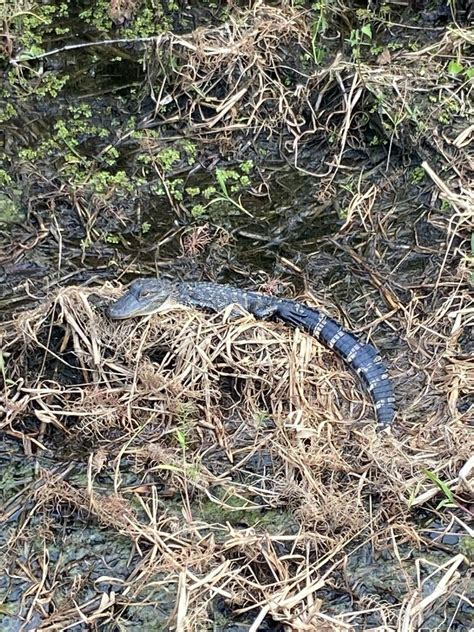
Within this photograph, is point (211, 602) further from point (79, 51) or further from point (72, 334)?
point (79, 51)

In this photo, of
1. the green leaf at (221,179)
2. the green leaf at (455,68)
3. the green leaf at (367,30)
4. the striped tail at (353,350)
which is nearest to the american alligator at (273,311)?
the striped tail at (353,350)

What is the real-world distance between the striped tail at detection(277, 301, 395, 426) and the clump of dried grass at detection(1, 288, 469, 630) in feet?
0.23

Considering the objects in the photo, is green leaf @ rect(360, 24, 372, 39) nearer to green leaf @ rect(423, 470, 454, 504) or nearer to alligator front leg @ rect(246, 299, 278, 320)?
alligator front leg @ rect(246, 299, 278, 320)

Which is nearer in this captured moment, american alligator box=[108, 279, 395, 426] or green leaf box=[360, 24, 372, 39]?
american alligator box=[108, 279, 395, 426]

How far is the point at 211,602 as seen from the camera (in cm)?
334

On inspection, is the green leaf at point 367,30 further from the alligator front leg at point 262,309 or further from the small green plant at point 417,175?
the alligator front leg at point 262,309

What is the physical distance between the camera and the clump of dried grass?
11.2ft

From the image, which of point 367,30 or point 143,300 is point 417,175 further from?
point 143,300

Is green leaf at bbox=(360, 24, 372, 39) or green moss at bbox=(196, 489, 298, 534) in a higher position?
green leaf at bbox=(360, 24, 372, 39)

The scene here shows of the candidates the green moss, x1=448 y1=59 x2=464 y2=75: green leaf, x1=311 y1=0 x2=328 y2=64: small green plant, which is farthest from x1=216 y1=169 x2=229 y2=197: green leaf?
the green moss

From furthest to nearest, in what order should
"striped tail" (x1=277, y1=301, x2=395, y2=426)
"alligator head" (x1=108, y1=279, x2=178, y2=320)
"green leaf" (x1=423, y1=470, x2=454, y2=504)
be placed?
1. "alligator head" (x1=108, y1=279, x2=178, y2=320)
2. "striped tail" (x1=277, y1=301, x2=395, y2=426)
3. "green leaf" (x1=423, y1=470, x2=454, y2=504)

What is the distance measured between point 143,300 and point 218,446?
907 millimetres

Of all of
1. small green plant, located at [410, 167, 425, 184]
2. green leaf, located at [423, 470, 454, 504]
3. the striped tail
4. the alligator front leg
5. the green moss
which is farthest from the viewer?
small green plant, located at [410, 167, 425, 184]

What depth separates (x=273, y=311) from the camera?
4543mm
